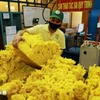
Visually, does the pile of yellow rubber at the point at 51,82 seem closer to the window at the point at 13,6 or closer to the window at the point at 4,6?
the window at the point at 4,6

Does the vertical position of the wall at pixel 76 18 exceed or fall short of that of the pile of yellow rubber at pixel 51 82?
it exceeds it

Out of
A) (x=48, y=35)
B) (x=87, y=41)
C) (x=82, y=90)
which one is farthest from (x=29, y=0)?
(x=82, y=90)

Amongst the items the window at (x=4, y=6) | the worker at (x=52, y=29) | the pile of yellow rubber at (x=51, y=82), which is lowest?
the pile of yellow rubber at (x=51, y=82)

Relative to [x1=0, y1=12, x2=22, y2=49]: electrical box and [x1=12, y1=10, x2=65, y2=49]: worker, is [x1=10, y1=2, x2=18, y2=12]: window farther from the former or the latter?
[x1=12, y1=10, x2=65, y2=49]: worker

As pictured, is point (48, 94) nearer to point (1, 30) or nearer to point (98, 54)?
point (98, 54)

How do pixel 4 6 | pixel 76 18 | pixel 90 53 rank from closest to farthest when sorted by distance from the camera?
pixel 90 53, pixel 4 6, pixel 76 18

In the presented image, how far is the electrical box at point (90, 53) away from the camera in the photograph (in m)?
2.59

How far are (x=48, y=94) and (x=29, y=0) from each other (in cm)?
396

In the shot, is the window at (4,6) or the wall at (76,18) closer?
the window at (4,6)

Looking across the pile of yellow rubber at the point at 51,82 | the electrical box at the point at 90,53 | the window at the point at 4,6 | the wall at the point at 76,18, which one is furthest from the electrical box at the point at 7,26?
the wall at the point at 76,18

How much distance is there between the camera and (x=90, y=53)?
2.72 metres

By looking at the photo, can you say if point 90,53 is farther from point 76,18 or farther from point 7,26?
point 76,18

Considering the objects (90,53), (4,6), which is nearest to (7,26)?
(4,6)

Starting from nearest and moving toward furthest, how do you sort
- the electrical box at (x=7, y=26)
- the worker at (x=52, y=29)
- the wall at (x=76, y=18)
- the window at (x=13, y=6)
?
1. the worker at (x=52, y=29)
2. the electrical box at (x=7, y=26)
3. the window at (x=13, y=6)
4. the wall at (x=76, y=18)
